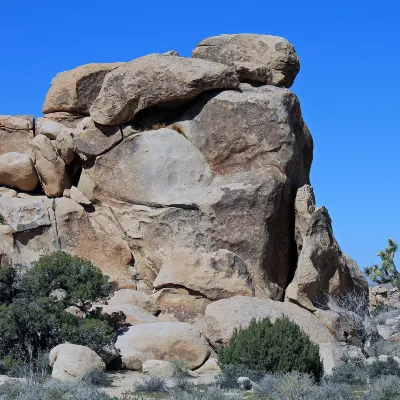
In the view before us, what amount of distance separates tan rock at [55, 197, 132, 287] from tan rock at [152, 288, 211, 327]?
2157mm

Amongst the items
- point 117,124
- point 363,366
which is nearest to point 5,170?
point 117,124

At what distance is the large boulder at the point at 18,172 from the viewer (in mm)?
24297

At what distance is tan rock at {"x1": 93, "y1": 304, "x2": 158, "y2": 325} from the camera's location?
62.5 ft

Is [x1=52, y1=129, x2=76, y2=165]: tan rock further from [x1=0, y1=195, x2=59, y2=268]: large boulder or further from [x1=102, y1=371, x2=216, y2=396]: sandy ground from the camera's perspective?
[x1=102, y1=371, x2=216, y2=396]: sandy ground

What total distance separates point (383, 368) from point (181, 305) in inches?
218

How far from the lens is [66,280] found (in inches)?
722

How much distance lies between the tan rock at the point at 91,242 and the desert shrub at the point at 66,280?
Result: 3868 mm

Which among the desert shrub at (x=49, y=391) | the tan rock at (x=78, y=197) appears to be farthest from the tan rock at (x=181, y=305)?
the desert shrub at (x=49, y=391)

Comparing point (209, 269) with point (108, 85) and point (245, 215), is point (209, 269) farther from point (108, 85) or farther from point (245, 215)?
point (108, 85)

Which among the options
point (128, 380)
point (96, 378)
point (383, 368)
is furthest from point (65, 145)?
point (383, 368)

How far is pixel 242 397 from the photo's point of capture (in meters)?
13.7

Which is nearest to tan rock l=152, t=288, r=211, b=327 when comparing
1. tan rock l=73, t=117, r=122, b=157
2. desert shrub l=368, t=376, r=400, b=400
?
tan rock l=73, t=117, r=122, b=157

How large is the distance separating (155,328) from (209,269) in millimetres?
2730

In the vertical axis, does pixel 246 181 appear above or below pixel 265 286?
above
